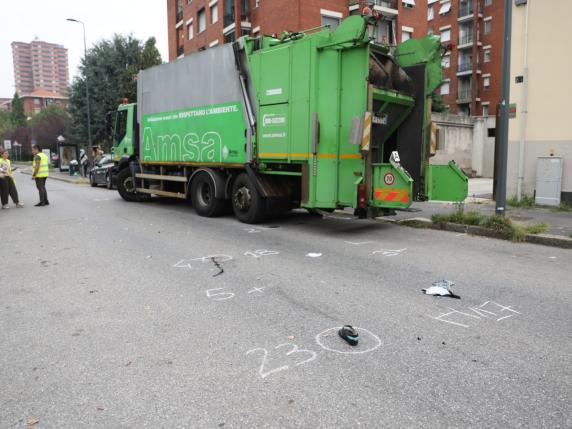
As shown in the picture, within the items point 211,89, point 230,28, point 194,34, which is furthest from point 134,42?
point 211,89

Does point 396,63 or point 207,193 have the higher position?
point 396,63

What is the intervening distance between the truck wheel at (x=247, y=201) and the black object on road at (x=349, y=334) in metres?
5.67

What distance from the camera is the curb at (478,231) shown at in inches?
298

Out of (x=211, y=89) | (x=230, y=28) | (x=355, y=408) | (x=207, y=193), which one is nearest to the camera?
(x=355, y=408)

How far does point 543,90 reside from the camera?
1186 cm

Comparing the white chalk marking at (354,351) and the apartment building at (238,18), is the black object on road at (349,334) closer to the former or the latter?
the white chalk marking at (354,351)

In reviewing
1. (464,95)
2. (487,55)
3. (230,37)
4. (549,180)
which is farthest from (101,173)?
(487,55)

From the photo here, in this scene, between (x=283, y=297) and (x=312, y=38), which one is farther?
(x=312, y=38)

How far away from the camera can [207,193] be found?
10867 millimetres

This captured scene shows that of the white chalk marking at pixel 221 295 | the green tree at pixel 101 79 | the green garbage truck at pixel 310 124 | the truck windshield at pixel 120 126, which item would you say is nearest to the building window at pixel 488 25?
the green tree at pixel 101 79

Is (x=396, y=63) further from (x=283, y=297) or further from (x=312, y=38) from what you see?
(x=283, y=297)

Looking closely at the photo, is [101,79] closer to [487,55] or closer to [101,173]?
[101,173]

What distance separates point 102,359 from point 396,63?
7.39m

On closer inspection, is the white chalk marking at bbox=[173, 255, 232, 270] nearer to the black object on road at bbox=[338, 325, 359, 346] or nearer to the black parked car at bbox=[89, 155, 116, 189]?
the black object on road at bbox=[338, 325, 359, 346]
